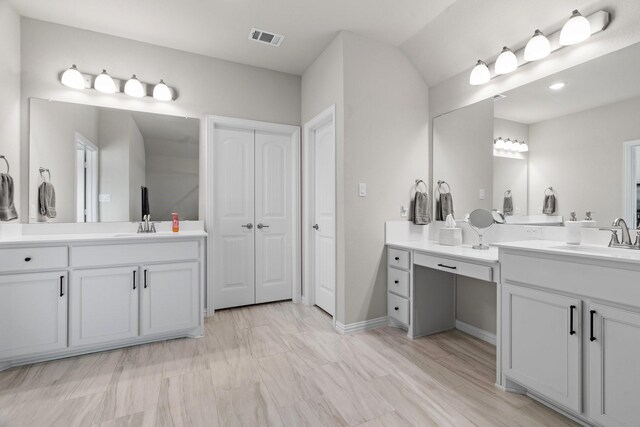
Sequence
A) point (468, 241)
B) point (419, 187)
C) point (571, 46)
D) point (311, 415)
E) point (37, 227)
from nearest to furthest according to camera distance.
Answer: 1. point (311, 415)
2. point (571, 46)
3. point (37, 227)
4. point (468, 241)
5. point (419, 187)

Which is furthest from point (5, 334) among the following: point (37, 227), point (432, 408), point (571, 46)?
point (571, 46)

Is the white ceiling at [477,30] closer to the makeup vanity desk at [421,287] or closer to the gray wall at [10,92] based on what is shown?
the makeup vanity desk at [421,287]

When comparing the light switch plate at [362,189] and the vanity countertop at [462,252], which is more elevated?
the light switch plate at [362,189]

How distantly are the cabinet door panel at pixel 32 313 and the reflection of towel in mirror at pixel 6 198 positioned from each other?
0.49 m

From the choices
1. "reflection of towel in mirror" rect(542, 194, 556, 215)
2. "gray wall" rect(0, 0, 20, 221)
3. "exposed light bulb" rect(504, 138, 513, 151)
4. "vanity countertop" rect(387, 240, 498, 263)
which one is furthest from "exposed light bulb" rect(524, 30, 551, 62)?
"gray wall" rect(0, 0, 20, 221)

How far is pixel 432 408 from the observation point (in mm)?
1712

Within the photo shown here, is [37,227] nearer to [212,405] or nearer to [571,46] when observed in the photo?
[212,405]

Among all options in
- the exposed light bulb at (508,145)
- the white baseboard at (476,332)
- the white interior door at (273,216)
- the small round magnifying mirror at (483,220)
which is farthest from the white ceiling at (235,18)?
the white baseboard at (476,332)

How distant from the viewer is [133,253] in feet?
7.92

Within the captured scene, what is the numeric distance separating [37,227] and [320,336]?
2.51 meters

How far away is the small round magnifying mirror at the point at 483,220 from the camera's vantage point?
2.46 m

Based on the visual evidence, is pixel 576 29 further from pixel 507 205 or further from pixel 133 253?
pixel 133 253

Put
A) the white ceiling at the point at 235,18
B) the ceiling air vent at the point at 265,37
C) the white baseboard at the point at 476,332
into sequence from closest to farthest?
1. the white ceiling at the point at 235,18
2. the white baseboard at the point at 476,332
3. the ceiling air vent at the point at 265,37

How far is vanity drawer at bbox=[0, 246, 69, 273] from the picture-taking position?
2072 mm
